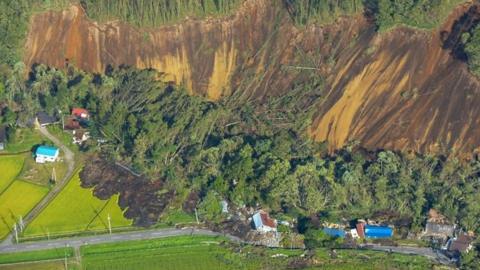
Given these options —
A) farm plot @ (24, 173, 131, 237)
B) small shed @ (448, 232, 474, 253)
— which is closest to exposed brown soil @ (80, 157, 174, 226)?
farm plot @ (24, 173, 131, 237)

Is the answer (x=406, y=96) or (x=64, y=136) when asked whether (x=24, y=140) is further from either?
(x=406, y=96)

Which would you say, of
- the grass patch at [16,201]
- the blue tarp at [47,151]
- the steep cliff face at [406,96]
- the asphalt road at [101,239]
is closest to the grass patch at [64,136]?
the blue tarp at [47,151]

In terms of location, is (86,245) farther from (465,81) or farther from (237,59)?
(465,81)

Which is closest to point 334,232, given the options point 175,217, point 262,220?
point 262,220

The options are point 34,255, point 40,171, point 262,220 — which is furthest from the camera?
point 40,171

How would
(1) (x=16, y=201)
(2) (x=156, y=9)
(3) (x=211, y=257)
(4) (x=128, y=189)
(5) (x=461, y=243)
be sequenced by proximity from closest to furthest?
(5) (x=461, y=243) < (3) (x=211, y=257) < (1) (x=16, y=201) < (4) (x=128, y=189) < (2) (x=156, y=9)

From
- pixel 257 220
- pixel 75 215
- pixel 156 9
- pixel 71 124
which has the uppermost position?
pixel 156 9

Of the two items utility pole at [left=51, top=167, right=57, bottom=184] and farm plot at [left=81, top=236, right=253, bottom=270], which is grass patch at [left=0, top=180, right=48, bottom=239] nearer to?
utility pole at [left=51, top=167, right=57, bottom=184]

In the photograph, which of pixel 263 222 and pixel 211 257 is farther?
pixel 263 222
